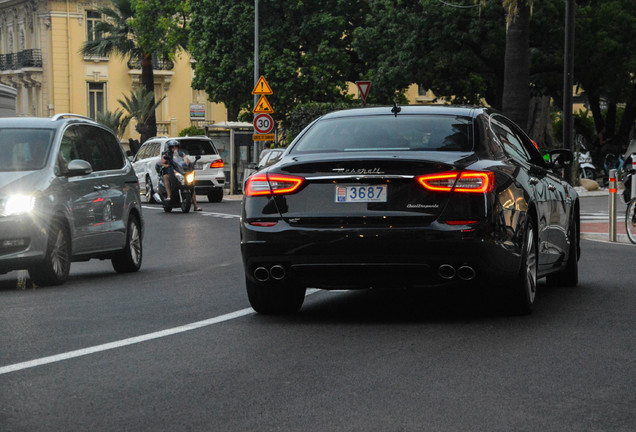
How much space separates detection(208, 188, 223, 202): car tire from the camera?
36.0 metres

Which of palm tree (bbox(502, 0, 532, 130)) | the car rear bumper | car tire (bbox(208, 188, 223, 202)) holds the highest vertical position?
palm tree (bbox(502, 0, 532, 130))

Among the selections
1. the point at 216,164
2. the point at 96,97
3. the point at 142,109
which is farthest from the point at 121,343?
the point at 96,97

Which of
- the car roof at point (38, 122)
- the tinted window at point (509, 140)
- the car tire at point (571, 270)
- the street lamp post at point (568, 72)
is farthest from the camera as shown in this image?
the street lamp post at point (568, 72)

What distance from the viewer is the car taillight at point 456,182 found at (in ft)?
28.6

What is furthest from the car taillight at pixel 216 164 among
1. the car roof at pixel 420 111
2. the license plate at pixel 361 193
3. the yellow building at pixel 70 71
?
the yellow building at pixel 70 71

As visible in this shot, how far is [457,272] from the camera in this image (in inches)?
346

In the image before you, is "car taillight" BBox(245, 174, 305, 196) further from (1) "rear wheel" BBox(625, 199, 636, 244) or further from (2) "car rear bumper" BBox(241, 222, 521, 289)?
(1) "rear wheel" BBox(625, 199, 636, 244)

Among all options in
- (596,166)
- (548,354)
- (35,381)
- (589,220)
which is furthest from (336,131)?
(596,166)

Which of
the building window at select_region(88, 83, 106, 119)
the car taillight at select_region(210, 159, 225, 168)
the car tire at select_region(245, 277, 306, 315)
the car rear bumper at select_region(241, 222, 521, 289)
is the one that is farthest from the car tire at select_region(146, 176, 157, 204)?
the building window at select_region(88, 83, 106, 119)

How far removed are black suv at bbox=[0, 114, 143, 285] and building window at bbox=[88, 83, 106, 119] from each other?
192 ft

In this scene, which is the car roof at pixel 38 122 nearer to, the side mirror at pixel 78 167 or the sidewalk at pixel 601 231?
the side mirror at pixel 78 167

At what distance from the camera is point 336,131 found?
967cm

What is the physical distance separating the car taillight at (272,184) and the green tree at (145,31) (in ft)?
148

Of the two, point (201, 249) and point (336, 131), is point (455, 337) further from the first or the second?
point (201, 249)
